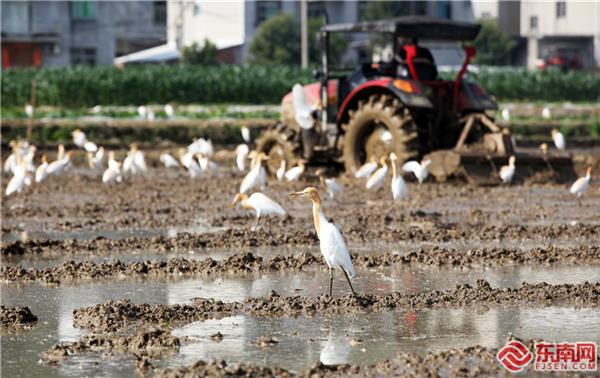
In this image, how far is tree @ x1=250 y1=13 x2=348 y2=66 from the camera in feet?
189

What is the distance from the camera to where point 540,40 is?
225 ft

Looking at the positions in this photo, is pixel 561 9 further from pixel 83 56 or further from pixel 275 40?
pixel 83 56

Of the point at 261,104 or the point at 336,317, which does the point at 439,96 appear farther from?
the point at 261,104

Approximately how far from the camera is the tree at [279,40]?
57750 mm

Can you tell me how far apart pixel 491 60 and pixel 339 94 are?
47.9 m

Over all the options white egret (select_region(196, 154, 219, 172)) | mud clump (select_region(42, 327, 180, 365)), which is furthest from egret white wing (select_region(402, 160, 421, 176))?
mud clump (select_region(42, 327, 180, 365))

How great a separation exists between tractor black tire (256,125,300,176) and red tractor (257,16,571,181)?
16cm

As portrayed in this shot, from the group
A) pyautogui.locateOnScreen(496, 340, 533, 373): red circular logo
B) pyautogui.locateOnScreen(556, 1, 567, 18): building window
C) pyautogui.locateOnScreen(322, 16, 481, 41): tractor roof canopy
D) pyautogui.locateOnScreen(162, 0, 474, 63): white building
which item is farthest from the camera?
pyautogui.locateOnScreen(556, 1, 567, 18): building window

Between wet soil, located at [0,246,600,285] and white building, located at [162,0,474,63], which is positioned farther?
white building, located at [162,0,474,63]

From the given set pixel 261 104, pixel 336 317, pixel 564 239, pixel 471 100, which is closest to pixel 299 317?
pixel 336 317

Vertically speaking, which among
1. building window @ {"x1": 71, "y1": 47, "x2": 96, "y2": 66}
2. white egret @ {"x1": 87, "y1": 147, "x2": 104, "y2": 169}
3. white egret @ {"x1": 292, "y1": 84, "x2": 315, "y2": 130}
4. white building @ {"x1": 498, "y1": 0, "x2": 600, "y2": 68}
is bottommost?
white egret @ {"x1": 87, "y1": 147, "x2": 104, "y2": 169}

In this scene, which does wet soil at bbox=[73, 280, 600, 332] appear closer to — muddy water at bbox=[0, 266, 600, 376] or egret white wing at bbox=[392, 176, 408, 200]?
muddy water at bbox=[0, 266, 600, 376]

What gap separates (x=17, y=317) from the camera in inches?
340

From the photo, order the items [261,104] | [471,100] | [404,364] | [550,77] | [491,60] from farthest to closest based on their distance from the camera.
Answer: [491,60]
[550,77]
[261,104]
[471,100]
[404,364]
